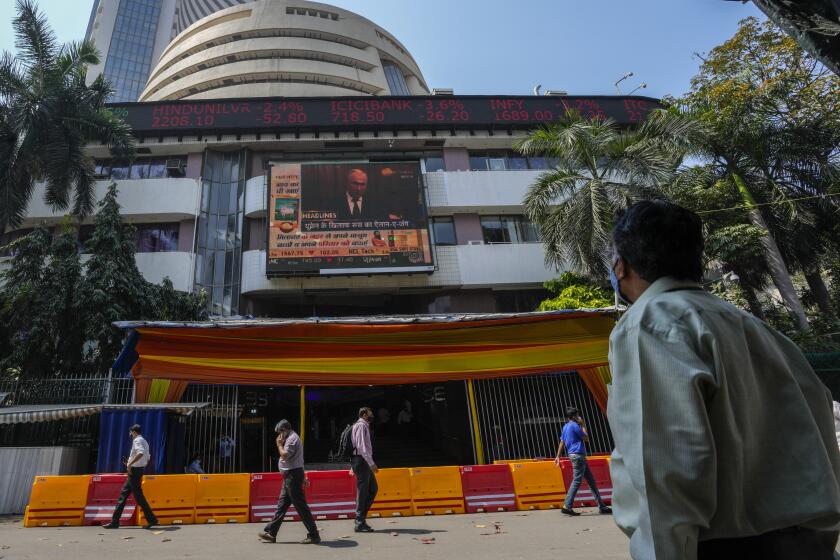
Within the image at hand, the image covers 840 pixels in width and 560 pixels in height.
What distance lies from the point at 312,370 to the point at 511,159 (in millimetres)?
17544

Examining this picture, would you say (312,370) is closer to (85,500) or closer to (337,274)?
(85,500)

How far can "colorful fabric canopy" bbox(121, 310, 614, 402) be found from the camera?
982 centimetres

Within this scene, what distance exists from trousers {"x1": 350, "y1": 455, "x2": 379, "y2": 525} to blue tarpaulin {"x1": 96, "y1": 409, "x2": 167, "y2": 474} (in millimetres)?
5042

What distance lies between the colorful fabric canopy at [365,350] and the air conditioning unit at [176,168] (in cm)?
1564

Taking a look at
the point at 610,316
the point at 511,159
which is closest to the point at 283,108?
the point at 511,159

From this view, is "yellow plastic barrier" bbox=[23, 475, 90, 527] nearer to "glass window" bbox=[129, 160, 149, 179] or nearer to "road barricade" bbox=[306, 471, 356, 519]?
"road barricade" bbox=[306, 471, 356, 519]

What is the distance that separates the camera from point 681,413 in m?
1.15

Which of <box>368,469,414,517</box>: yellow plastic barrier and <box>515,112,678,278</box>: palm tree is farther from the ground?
<box>515,112,678,278</box>: palm tree

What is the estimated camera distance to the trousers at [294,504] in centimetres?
624

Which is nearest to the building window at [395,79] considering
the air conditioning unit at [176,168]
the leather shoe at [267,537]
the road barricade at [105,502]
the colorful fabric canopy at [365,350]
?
the air conditioning unit at [176,168]

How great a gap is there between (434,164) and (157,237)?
44.1 feet

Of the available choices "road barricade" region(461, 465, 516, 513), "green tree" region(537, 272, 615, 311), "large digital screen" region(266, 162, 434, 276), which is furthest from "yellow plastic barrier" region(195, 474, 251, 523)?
"large digital screen" region(266, 162, 434, 276)

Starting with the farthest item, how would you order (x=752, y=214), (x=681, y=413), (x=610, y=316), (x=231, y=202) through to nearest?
(x=231, y=202) → (x=752, y=214) → (x=610, y=316) → (x=681, y=413)

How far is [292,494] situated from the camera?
250 inches
